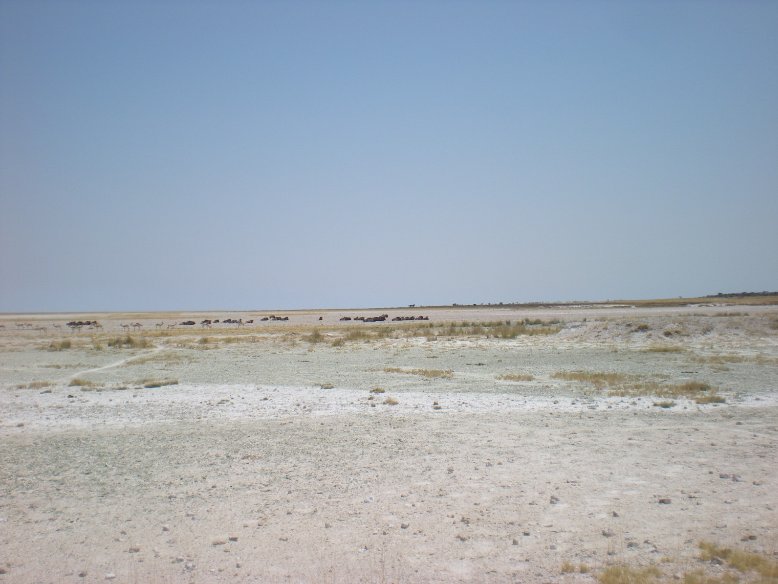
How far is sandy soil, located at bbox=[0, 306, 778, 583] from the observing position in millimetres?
6332

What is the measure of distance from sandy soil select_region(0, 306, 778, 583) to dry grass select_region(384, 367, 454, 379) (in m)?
1.96

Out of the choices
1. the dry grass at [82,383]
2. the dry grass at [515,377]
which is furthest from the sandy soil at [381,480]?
the dry grass at [82,383]

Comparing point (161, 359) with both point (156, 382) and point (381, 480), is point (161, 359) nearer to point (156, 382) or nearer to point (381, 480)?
point (156, 382)

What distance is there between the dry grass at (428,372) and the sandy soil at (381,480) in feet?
6.42

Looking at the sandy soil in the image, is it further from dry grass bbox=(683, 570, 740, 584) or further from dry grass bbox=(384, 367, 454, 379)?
dry grass bbox=(384, 367, 454, 379)

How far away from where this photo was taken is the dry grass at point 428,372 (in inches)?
864

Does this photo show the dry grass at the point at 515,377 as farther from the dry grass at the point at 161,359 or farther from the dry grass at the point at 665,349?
the dry grass at the point at 161,359

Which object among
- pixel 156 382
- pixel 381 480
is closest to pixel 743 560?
pixel 381 480

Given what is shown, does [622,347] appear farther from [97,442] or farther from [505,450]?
[97,442]

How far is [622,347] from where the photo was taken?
102 feet

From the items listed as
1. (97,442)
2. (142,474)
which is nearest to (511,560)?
(142,474)

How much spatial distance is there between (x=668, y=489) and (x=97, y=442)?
1077cm

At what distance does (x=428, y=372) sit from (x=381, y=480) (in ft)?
45.6

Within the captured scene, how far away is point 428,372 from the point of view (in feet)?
74.5
